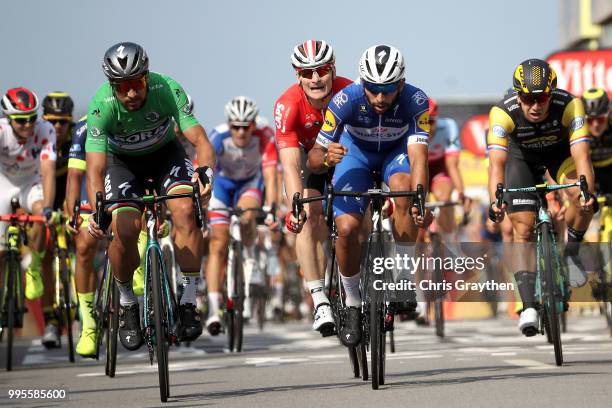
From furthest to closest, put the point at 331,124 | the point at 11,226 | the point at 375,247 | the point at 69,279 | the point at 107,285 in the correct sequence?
the point at 69,279 → the point at 11,226 → the point at 107,285 → the point at 331,124 → the point at 375,247

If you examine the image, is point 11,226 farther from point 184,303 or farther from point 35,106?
point 184,303

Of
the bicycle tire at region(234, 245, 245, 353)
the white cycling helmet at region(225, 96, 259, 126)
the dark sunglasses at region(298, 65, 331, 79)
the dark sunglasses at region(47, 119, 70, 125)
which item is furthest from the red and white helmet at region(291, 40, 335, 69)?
the white cycling helmet at region(225, 96, 259, 126)

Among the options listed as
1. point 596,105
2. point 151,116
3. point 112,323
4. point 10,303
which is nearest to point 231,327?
point 10,303

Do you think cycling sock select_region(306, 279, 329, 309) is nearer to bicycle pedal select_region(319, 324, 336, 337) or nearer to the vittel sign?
bicycle pedal select_region(319, 324, 336, 337)

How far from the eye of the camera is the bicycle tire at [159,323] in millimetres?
9594

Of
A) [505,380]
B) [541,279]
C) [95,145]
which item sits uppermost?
[95,145]

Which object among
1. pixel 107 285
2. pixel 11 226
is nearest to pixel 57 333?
pixel 11 226

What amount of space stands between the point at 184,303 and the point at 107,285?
71.7 inches

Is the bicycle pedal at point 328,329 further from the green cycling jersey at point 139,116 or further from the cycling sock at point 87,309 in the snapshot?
the cycling sock at point 87,309

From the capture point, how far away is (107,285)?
12.1m

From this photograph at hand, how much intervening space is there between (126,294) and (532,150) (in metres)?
3.80

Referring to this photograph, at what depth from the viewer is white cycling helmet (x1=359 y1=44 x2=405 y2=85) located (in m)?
10.5

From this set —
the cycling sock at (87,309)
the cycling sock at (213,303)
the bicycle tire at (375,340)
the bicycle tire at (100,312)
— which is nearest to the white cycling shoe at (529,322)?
the bicycle tire at (375,340)

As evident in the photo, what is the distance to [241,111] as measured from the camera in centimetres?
1711
